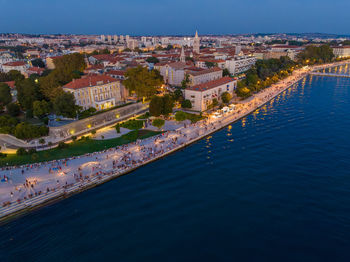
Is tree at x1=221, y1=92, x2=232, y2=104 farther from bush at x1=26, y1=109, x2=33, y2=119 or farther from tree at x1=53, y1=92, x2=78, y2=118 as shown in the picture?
bush at x1=26, y1=109, x2=33, y2=119

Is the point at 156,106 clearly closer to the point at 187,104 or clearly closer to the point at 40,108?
the point at 187,104

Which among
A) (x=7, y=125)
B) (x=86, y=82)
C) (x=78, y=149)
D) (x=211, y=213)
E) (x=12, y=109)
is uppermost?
(x=86, y=82)

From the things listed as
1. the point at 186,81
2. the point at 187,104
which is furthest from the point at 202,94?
the point at 186,81

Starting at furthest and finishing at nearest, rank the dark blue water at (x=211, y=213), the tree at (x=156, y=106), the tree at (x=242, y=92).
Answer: the tree at (x=242, y=92), the tree at (x=156, y=106), the dark blue water at (x=211, y=213)

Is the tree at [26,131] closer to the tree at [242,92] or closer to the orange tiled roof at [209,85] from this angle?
the orange tiled roof at [209,85]

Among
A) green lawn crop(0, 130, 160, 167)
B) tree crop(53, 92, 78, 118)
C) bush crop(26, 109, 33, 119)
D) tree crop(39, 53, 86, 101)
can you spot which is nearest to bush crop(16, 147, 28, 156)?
green lawn crop(0, 130, 160, 167)

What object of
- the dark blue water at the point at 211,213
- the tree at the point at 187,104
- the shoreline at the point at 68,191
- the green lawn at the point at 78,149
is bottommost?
the dark blue water at the point at 211,213

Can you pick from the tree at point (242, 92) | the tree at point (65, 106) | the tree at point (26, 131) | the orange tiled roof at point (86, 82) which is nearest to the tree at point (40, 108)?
the tree at point (65, 106)

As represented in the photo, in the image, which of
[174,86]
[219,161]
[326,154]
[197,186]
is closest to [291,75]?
[174,86]
